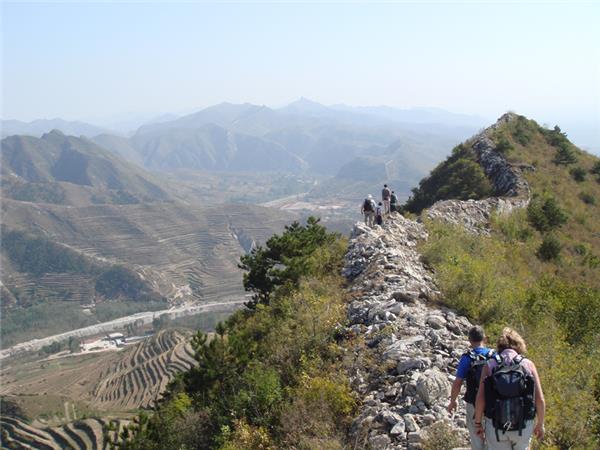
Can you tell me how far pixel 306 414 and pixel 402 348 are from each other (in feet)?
6.62

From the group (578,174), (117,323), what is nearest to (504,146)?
(578,174)

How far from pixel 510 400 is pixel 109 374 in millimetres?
114188

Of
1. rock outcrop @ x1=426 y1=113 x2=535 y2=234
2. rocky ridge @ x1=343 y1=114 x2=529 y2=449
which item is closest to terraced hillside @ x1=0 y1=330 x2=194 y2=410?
rock outcrop @ x1=426 y1=113 x2=535 y2=234

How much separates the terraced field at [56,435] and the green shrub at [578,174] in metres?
49.6

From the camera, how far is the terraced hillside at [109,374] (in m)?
88.2

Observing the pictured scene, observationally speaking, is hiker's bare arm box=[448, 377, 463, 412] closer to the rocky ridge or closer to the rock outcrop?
the rocky ridge

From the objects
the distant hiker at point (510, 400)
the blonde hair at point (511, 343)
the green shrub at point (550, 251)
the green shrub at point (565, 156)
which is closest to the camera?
the distant hiker at point (510, 400)

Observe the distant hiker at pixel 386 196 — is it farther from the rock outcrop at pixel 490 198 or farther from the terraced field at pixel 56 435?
the terraced field at pixel 56 435

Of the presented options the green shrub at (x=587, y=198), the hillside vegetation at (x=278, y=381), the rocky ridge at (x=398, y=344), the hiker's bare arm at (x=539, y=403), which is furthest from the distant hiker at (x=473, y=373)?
the green shrub at (x=587, y=198)

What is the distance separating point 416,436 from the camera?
20.2 ft

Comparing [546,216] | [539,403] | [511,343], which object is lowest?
[546,216]

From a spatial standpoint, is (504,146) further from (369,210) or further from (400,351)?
(400,351)

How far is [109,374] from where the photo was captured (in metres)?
Answer: 105

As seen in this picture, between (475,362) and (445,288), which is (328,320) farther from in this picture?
(475,362)
